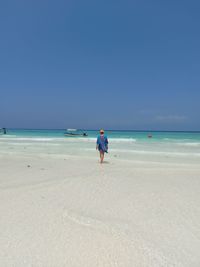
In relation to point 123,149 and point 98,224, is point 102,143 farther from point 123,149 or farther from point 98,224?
point 123,149

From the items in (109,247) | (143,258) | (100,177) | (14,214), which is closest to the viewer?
(143,258)

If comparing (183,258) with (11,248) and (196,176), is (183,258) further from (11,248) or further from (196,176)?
(196,176)

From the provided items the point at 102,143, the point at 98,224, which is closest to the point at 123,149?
the point at 102,143

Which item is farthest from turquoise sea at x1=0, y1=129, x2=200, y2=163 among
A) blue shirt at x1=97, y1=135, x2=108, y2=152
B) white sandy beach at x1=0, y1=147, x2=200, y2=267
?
white sandy beach at x1=0, y1=147, x2=200, y2=267

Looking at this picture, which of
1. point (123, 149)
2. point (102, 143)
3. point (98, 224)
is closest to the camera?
point (98, 224)

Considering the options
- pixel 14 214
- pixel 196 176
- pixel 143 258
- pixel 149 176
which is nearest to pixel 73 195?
pixel 14 214

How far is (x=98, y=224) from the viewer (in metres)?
4.27

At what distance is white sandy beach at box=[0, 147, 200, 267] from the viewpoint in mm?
3188

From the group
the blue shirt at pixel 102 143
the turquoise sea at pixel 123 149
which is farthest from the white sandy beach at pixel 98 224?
the turquoise sea at pixel 123 149

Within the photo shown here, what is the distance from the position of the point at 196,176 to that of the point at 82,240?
→ 21.8 ft

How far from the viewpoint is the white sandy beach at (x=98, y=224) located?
3.19m

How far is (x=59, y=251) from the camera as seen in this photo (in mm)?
3314

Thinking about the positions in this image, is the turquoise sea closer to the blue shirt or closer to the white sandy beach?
the blue shirt

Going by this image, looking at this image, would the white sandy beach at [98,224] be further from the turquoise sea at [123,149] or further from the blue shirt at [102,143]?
the turquoise sea at [123,149]
